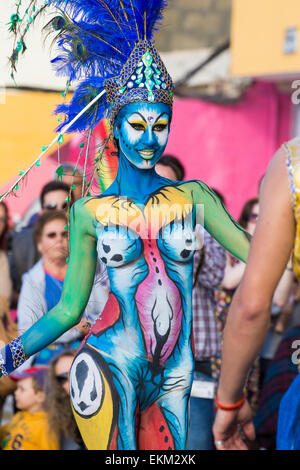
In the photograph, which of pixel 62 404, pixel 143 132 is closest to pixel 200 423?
pixel 62 404

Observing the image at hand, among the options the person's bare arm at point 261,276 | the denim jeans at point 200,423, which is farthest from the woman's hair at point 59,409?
the person's bare arm at point 261,276

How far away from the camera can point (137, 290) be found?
277cm

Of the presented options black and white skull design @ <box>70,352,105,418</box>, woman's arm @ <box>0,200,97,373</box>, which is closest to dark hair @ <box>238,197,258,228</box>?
woman's arm @ <box>0,200,97,373</box>

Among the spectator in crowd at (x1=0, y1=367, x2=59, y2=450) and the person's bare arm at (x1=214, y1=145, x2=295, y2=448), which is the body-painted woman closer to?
the person's bare arm at (x1=214, y1=145, x2=295, y2=448)

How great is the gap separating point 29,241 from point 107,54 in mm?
3286

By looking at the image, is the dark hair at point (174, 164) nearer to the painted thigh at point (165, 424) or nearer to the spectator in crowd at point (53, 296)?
the spectator in crowd at point (53, 296)

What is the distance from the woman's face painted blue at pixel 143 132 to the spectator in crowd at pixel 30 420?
2229mm

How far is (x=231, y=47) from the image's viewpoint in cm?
1167

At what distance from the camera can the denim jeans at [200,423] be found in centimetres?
421

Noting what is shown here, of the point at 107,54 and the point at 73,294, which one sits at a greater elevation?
the point at 107,54

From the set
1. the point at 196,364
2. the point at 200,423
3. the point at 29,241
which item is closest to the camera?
the point at 200,423

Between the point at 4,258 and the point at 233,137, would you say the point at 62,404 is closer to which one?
the point at 4,258

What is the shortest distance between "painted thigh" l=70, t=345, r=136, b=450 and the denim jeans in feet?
5.07

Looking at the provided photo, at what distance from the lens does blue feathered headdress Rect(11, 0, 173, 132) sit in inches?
112
